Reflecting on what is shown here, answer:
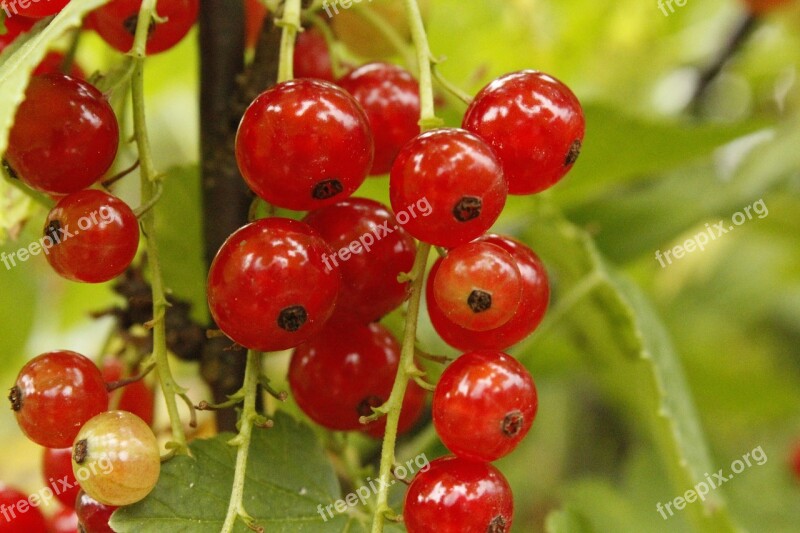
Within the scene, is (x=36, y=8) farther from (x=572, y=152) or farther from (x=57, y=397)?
(x=572, y=152)

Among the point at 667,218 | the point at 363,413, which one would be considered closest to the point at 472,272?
the point at 363,413

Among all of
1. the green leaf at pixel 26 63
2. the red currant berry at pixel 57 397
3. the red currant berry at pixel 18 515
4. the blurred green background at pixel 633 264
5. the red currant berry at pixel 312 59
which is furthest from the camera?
the blurred green background at pixel 633 264

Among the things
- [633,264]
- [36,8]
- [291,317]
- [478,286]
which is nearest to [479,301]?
[478,286]

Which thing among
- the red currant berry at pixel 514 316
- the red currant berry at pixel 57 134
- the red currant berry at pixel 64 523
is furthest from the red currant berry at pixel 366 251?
the red currant berry at pixel 64 523

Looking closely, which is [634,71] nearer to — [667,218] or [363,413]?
[667,218]

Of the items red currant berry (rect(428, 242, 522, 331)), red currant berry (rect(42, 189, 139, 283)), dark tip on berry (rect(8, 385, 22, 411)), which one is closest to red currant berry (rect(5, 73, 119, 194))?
red currant berry (rect(42, 189, 139, 283))

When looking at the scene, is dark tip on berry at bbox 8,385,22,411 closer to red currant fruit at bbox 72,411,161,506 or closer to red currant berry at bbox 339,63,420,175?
red currant fruit at bbox 72,411,161,506

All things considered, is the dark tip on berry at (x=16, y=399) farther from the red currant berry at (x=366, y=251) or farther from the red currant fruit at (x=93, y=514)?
the red currant berry at (x=366, y=251)
